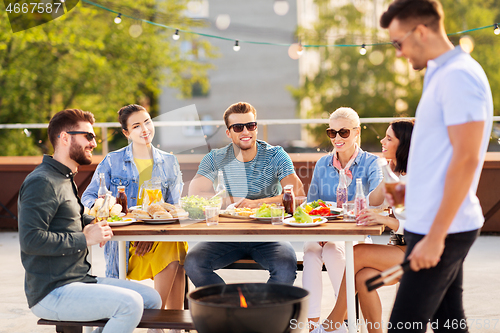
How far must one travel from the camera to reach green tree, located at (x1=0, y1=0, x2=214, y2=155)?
49.2ft

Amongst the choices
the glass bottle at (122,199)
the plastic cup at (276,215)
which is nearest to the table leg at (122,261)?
the glass bottle at (122,199)

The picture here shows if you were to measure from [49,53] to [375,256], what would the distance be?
15786 millimetres

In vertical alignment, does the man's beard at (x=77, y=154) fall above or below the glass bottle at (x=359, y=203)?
above

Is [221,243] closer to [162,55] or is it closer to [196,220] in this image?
[196,220]

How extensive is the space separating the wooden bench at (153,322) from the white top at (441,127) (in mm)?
1219

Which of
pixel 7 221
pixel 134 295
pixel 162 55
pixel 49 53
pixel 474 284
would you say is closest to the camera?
pixel 134 295

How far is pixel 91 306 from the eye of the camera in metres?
2.24

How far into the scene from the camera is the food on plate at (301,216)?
8.39 feet

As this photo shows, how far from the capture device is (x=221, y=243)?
3100 mm

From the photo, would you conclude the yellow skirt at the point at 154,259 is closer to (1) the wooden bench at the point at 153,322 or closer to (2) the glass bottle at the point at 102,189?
(2) the glass bottle at the point at 102,189

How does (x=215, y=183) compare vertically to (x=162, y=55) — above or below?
below

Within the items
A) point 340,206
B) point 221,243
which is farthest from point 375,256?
point 221,243

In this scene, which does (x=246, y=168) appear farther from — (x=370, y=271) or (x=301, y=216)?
(x=370, y=271)

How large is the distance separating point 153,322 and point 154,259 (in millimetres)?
684
